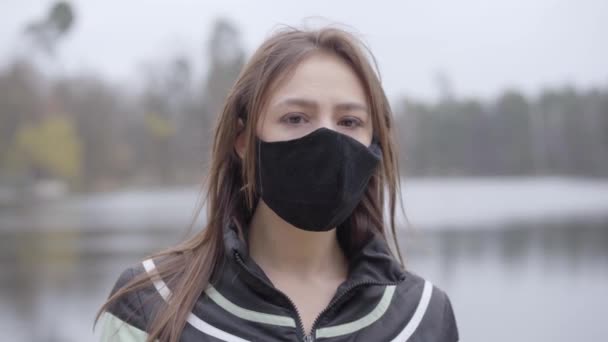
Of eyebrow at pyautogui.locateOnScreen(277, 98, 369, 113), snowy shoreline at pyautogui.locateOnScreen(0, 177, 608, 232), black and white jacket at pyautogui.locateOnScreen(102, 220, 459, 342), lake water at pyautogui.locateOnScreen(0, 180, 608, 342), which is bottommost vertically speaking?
snowy shoreline at pyautogui.locateOnScreen(0, 177, 608, 232)

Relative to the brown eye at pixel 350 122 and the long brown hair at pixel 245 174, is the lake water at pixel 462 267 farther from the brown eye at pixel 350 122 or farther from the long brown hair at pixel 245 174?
the brown eye at pixel 350 122

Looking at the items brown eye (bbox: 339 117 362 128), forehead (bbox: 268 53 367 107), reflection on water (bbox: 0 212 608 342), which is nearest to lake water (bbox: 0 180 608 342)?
reflection on water (bbox: 0 212 608 342)

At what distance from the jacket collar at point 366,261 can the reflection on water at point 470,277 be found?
3224 mm

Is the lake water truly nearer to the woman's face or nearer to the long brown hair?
the long brown hair

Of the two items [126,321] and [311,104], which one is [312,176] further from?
[126,321]

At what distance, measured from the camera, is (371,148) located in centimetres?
204

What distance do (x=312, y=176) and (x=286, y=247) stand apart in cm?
22

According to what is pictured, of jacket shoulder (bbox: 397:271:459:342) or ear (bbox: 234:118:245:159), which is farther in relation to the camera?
ear (bbox: 234:118:245:159)

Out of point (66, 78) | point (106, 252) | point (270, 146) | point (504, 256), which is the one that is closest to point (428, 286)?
point (270, 146)

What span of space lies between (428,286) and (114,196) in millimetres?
28527

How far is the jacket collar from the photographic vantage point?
190cm

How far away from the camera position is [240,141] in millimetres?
2074

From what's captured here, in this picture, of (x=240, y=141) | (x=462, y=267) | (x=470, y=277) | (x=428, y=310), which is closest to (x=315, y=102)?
(x=240, y=141)

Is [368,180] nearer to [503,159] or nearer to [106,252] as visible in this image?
[106,252]
